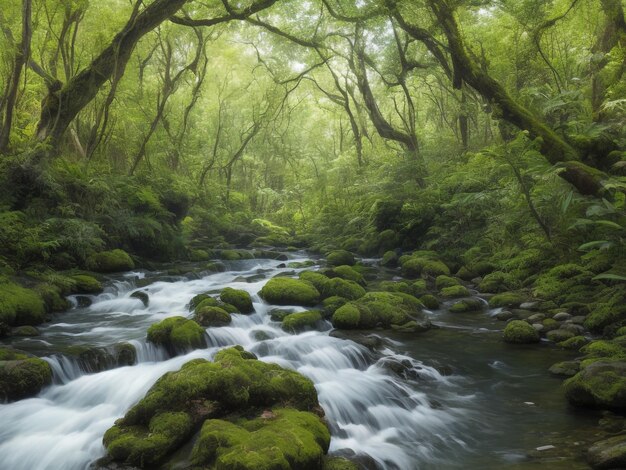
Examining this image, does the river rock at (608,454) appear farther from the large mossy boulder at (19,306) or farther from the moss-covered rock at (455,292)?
the large mossy boulder at (19,306)

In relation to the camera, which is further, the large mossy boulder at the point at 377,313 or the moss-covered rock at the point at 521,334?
the large mossy boulder at the point at 377,313

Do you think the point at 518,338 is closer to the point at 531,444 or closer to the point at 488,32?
the point at 531,444

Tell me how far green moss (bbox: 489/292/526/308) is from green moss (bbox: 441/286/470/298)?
0.94m

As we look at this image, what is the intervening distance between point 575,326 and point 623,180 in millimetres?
2880

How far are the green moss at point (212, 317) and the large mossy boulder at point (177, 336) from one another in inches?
29.5

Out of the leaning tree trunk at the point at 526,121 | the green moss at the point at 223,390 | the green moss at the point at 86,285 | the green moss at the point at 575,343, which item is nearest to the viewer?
the green moss at the point at 223,390

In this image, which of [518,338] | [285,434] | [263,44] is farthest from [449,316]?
[263,44]

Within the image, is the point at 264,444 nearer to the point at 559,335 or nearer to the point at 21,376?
the point at 21,376

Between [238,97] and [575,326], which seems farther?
[238,97]

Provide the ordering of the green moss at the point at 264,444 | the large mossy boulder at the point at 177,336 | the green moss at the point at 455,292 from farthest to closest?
the green moss at the point at 455,292, the large mossy boulder at the point at 177,336, the green moss at the point at 264,444

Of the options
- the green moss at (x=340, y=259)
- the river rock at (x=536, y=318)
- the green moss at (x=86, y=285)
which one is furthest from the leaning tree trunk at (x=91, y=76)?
the river rock at (x=536, y=318)

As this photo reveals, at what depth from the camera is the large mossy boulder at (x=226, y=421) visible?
3609 mm

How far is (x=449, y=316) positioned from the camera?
976cm

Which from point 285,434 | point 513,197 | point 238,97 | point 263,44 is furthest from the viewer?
point 238,97
